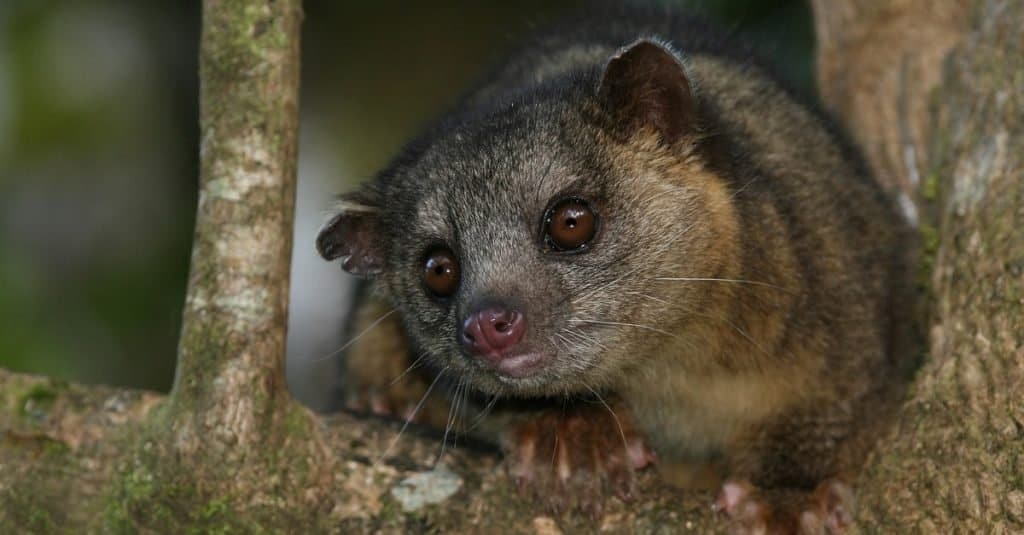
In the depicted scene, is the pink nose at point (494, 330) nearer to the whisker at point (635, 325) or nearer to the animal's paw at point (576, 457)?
the whisker at point (635, 325)

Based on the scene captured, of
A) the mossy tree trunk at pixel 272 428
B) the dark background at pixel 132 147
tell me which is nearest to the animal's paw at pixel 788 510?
the mossy tree trunk at pixel 272 428

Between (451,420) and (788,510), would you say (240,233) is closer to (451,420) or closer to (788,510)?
(451,420)

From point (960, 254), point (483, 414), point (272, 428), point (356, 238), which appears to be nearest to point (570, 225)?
point (483, 414)

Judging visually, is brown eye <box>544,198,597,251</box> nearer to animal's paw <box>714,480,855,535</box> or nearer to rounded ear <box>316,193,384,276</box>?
rounded ear <box>316,193,384,276</box>

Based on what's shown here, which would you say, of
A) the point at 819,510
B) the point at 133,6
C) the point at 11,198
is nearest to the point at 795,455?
the point at 819,510

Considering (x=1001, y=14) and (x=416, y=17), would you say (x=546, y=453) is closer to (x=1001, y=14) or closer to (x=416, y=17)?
(x=1001, y=14)

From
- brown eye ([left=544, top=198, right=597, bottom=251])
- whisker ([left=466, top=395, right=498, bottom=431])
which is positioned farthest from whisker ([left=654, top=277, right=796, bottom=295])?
whisker ([left=466, top=395, right=498, bottom=431])
